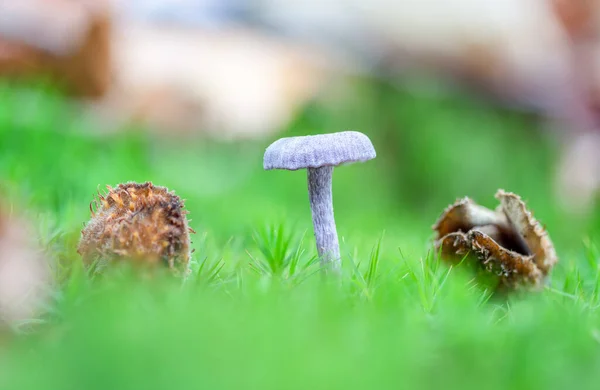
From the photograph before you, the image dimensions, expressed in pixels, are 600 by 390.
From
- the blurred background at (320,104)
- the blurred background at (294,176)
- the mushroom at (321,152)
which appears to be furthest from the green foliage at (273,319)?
the blurred background at (320,104)

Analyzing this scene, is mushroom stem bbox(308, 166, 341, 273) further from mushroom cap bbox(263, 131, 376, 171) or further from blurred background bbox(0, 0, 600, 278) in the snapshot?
blurred background bbox(0, 0, 600, 278)

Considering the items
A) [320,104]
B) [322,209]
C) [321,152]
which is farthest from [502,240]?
[320,104]

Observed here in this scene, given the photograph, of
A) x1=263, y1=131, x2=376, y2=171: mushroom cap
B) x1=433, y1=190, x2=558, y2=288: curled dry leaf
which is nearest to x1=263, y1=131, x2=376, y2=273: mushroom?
x1=263, y1=131, x2=376, y2=171: mushroom cap

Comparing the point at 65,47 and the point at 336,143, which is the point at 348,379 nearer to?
the point at 336,143

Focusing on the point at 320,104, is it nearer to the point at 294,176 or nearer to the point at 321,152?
the point at 294,176

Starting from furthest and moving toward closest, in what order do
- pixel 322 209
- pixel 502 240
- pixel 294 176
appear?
pixel 294 176 < pixel 502 240 < pixel 322 209

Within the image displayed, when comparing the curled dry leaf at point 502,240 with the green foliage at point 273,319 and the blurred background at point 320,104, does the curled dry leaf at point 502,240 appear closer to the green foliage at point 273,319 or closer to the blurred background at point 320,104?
the green foliage at point 273,319
